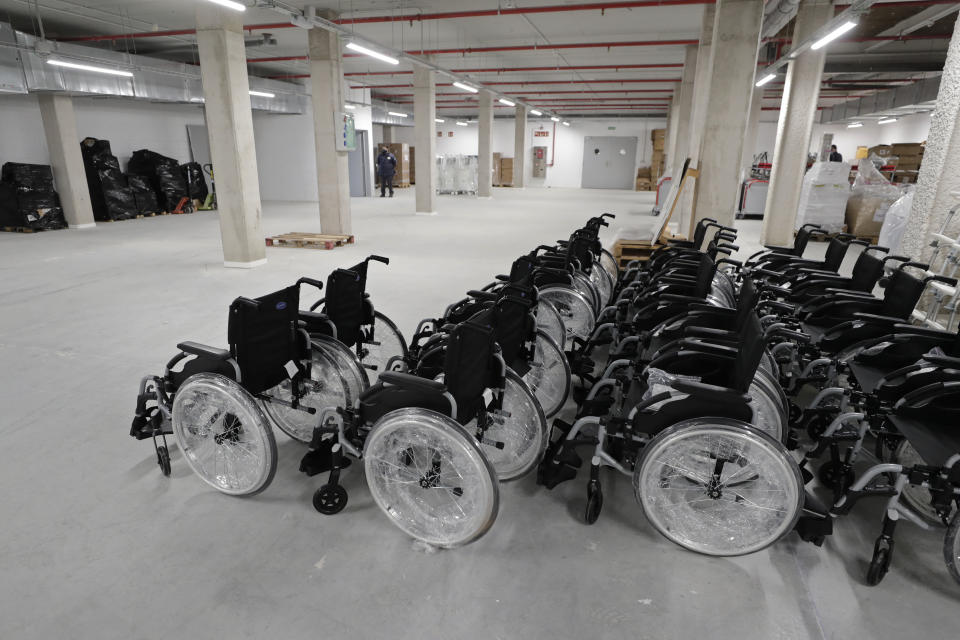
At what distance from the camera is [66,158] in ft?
31.3

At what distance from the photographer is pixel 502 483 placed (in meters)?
2.35

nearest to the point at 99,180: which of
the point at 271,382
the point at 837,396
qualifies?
the point at 271,382

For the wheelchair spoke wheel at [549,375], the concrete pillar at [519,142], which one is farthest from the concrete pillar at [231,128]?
the concrete pillar at [519,142]

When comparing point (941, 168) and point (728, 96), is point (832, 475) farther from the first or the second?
point (728, 96)

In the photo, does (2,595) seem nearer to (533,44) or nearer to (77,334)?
(77,334)

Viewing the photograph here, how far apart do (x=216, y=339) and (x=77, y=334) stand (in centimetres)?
111

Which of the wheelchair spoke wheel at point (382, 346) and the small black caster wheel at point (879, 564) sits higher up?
the wheelchair spoke wheel at point (382, 346)

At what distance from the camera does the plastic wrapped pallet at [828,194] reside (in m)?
8.65

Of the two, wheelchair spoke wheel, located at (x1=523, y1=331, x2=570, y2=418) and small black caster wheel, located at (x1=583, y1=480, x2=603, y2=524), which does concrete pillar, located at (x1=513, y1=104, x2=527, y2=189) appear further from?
small black caster wheel, located at (x1=583, y1=480, x2=603, y2=524)

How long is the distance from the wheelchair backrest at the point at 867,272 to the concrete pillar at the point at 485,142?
13.6 meters

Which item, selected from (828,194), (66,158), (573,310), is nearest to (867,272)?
(573,310)

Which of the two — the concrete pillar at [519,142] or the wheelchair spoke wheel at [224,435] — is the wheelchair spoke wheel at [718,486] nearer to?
the wheelchair spoke wheel at [224,435]

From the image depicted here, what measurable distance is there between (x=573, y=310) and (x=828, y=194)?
7.37 meters

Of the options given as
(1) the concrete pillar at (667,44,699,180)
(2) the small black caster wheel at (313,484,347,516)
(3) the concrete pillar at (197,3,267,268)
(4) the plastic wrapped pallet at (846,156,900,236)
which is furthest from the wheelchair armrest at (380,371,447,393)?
(4) the plastic wrapped pallet at (846,156,900,236)
